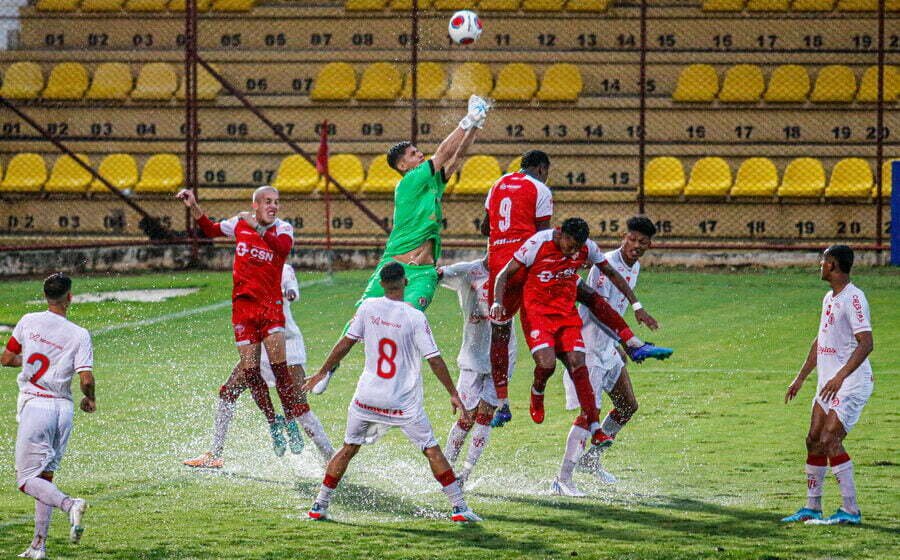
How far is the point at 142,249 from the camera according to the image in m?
23.9

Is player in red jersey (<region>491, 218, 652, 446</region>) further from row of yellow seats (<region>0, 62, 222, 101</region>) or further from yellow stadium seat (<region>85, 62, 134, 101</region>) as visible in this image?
yellow stadium seat (<region>85, 62, 134, 101</region>)

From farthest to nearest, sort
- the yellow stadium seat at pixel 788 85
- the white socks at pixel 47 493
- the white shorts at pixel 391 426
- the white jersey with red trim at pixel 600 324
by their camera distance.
Result: the yellow stadium seat at pixel 788 85, the white jersey with red trim at pixel 600 324, the white shorts at pixel 391 426, the white socks at pixel 47 493

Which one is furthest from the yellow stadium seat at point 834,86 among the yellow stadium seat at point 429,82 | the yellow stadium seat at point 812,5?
the yellow stadium seat at point 429,82

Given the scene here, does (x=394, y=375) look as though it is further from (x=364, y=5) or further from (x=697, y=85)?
(x=364, y=5)

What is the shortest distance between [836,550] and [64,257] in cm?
1688

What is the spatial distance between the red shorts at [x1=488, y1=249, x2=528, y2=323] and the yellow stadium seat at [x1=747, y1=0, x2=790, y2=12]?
53.8 ft

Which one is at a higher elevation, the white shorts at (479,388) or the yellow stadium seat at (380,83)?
the yellow stadium seat at (380,83)

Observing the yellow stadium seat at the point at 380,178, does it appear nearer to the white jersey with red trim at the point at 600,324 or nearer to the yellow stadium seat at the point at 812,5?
the yellow stadium seat at the point at 812,5

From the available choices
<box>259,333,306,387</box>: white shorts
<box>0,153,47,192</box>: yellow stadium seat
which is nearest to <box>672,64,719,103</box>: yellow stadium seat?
<box>0,153,47,192</box>: yellow stadium seat

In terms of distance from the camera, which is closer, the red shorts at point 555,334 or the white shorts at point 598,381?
the red shorts at point 555,334

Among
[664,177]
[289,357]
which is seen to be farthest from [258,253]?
[664,177]

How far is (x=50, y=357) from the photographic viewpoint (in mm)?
8805

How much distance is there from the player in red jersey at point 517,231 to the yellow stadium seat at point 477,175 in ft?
43.2

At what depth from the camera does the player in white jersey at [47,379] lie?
28.5 ft
